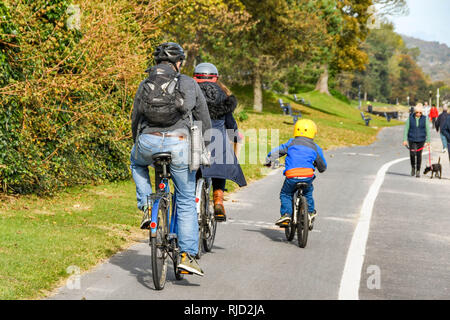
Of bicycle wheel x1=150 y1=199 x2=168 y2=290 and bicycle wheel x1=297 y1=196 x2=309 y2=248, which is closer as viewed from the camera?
bicycle wheel x1=150 y1=199 x2=168 y2=290

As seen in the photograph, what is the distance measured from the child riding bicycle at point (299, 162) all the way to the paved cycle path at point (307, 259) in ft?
1.46

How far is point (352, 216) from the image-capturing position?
11484mm

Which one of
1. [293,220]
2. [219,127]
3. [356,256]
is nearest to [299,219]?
[293,220]

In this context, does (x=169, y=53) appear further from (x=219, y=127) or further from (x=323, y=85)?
(x=323, y=85)

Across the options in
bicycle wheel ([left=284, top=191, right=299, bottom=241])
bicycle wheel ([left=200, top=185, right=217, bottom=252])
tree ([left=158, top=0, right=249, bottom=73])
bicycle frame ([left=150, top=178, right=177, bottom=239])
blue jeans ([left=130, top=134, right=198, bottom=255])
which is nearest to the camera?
bicycle frame ([left=150, top=178, right=177, bottom=239])

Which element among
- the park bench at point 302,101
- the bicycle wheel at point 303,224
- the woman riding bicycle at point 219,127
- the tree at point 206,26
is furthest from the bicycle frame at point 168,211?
the park bench at point 302,101

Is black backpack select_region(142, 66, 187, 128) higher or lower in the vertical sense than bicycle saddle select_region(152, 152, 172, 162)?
higher

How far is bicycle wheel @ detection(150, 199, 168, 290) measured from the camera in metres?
6.05

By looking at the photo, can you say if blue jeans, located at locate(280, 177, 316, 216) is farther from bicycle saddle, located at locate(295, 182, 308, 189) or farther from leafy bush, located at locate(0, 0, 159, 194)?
leafy bush, located at locate(0, 0, 159, 194)

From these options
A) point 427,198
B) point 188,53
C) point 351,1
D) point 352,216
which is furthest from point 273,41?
point 352,216

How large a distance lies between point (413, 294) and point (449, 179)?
525 inches

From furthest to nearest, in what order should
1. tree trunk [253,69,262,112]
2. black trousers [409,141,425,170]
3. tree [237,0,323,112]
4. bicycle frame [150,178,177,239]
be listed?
tree trunk [253,69,262,112], tree [237,0,323,112], black trousers [409,141,425,170], bicycle frame [150,178,177,239]

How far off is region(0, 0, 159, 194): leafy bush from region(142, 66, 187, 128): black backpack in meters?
3.91

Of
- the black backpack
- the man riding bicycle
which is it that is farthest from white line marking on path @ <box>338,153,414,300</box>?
the black backpack
